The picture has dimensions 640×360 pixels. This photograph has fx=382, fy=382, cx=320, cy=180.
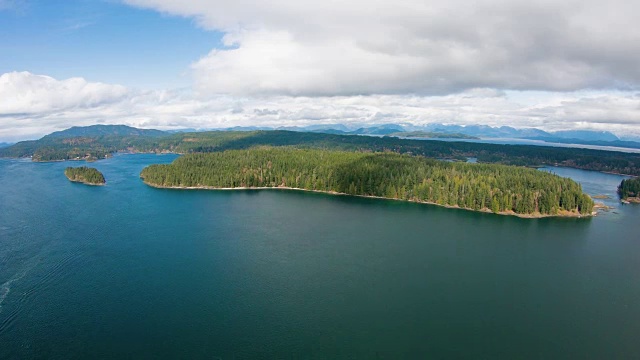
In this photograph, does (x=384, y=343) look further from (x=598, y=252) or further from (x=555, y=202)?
(x=555, y=202)

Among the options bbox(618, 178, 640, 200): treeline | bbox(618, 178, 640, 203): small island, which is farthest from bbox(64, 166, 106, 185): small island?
bbox(618, 178, 640, 200): treeline

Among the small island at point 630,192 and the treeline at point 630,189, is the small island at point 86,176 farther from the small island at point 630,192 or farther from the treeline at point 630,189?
the treeline at point 630,189

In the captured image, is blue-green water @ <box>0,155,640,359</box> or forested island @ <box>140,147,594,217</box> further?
forested island @ <box>140,147,594,217</box>

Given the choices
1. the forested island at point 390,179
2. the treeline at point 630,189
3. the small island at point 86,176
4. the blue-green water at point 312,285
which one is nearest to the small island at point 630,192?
the treeline at point 630,189

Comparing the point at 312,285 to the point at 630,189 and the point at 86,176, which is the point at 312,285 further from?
the point at 630,189

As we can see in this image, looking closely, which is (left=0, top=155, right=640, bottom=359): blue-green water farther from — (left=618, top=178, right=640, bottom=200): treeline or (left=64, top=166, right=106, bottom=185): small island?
(left=64, top=166, right=106, bottom=185): small island
